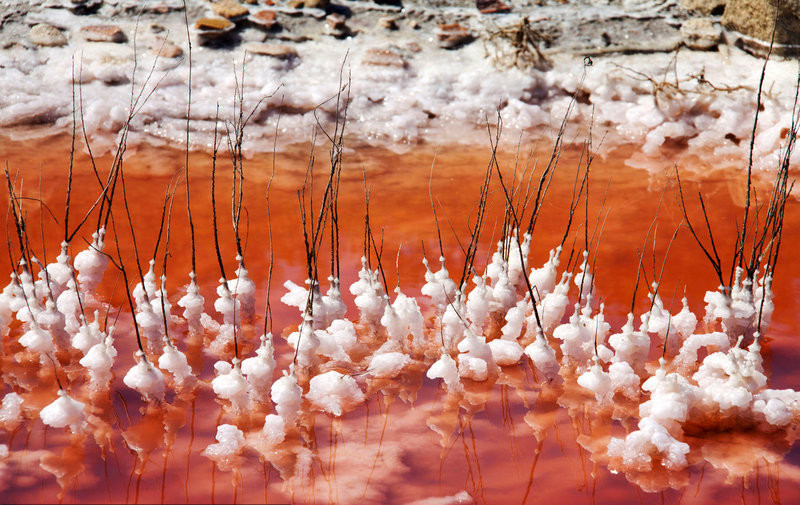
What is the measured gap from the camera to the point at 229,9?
628 centimetres

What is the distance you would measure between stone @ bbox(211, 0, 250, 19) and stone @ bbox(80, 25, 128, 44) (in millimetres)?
716

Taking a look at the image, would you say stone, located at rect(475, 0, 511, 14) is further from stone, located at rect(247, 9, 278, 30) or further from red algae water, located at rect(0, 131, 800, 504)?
red algae water, located at rect(0, 131, 800, 504)

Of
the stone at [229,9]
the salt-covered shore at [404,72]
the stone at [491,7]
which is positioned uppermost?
the stone at [491,7]

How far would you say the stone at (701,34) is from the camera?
610 cm

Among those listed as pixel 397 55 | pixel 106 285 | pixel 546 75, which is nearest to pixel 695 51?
pixel 546 75

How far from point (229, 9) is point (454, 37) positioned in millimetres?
1714

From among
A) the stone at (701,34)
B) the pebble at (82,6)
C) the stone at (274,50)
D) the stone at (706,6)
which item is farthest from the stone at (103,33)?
the stone at (706,6)

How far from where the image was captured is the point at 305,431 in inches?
115

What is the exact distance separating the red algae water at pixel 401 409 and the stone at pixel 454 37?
1808mm

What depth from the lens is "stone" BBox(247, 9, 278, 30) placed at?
623 centimetres

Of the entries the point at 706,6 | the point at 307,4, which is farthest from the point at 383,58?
the point at 706,6

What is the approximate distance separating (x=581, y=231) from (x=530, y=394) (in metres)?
1.43

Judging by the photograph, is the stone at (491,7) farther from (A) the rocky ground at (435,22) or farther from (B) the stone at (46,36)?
(B) the stone at (46,36)

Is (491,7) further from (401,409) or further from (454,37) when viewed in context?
(401,409)
